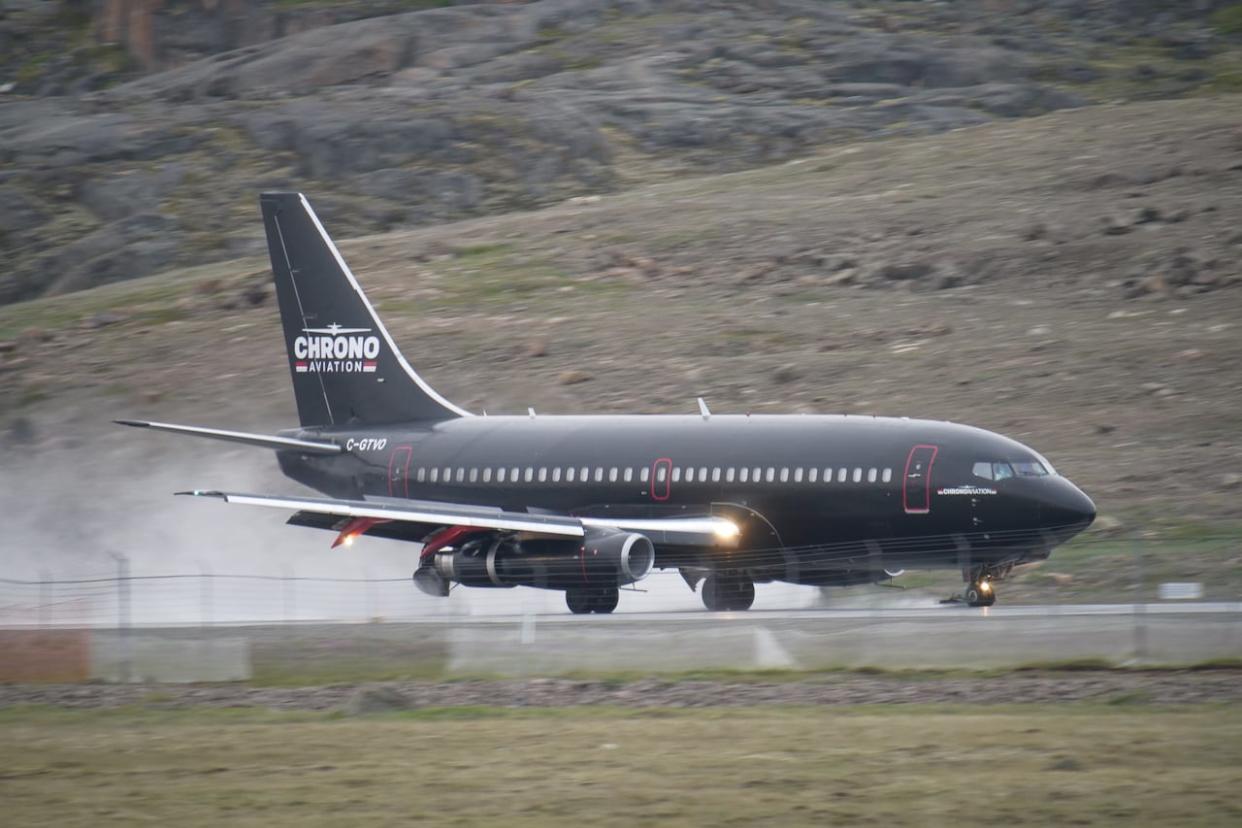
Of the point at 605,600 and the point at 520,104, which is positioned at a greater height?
the point at 520,104

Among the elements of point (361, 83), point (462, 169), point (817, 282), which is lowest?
point (817, 282)

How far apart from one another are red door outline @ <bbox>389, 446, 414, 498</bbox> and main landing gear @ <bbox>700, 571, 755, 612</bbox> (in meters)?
7.69

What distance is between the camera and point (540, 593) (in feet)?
123

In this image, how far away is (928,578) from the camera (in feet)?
120

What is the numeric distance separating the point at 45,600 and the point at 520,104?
2361 inches

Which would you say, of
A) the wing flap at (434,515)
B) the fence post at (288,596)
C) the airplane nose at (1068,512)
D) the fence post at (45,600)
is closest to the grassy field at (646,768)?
the fence post at (45,600)

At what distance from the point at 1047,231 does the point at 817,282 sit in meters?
8.10

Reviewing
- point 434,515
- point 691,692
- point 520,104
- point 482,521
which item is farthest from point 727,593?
point 520,104

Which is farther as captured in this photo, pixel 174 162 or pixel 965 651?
pixel 174 162

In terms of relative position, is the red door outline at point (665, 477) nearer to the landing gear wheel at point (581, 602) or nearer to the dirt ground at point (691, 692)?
the landing gear wheel at point (581, 602)

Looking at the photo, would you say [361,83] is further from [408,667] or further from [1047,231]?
[408,667]

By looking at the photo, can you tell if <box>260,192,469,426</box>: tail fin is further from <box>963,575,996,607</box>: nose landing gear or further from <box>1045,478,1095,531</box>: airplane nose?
<box>1045,478,1095,531</box>: airplane nose

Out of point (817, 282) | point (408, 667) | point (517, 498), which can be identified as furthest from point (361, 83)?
point (408, 667)

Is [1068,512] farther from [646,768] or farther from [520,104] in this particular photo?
[520,104]
